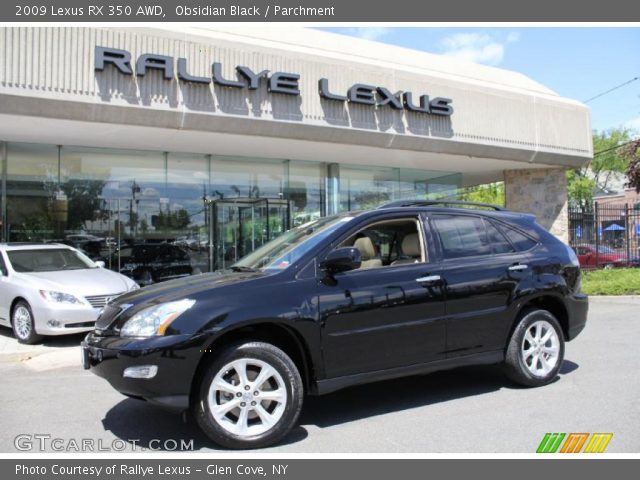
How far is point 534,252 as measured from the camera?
18.9ft

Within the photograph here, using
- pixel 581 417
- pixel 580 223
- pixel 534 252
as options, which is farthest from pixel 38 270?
pixel 580 223

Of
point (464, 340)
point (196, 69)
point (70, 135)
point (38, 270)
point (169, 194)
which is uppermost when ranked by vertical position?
point (196, 69)

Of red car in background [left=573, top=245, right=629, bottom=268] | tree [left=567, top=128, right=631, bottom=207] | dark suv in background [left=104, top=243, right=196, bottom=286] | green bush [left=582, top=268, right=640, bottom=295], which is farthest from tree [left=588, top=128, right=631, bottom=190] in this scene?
dark suv in background [left=104, top=243, right=196, bottom=286]

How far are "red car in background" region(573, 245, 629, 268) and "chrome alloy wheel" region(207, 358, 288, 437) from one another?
18.4 m

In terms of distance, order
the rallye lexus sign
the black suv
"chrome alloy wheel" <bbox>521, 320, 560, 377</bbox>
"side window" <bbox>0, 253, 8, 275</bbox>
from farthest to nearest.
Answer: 1. the rallye lexus sign
2. "side window" <bbox>0, 253, 8, 275</bbox>
3. "chrome alloy wheel" <bbox>521, 320, 560, 377</bbox>
4. the black suv

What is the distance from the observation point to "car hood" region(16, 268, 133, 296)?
8.31m

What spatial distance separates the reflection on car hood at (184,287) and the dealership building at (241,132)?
6610 millimetres

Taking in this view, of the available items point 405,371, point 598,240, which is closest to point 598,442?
point 405,371

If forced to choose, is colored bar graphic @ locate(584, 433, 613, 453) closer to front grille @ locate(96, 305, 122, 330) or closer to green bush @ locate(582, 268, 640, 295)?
front grille @ locate(96, 305, 122, 330)

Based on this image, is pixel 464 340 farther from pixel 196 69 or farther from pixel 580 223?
pixel 580 223

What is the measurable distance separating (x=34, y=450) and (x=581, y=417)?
424cm

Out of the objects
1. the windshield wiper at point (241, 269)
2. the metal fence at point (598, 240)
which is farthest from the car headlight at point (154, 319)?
the metal fence at point (598, 240)

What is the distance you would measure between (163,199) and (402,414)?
10773mm

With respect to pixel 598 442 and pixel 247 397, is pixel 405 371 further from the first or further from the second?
pixel 598 442
